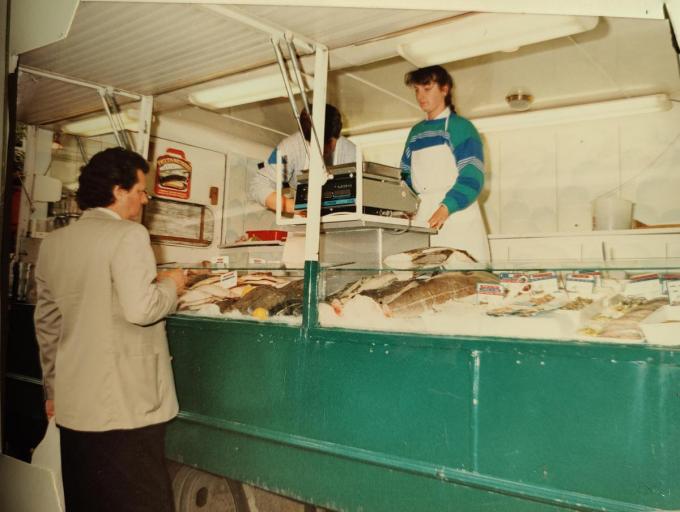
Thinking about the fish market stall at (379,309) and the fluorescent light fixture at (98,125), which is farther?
the fluorescent light fixture at (98,125)

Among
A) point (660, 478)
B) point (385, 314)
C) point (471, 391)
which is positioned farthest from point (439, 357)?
point (660, 478)

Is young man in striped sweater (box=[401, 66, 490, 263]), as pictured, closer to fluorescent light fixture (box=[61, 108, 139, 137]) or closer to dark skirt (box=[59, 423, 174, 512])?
dark skirt (box=[59, 423, 174, 512])

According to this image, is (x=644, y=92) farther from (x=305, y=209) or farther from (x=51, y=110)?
(x=51, y=110)

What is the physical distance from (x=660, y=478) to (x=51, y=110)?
4.27 metres

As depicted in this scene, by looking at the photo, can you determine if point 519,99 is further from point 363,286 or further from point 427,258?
point 363,286

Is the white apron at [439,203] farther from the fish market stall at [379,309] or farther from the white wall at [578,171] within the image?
the white wall at [578,171]

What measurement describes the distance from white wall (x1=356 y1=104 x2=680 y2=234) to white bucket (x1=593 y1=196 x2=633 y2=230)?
376mm

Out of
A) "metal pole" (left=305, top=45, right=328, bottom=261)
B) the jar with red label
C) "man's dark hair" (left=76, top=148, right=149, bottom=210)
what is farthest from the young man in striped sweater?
the jar with red label

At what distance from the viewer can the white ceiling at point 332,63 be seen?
2.21m

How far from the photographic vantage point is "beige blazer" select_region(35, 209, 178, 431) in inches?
76.6

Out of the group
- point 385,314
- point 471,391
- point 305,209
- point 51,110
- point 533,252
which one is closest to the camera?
point 471,391

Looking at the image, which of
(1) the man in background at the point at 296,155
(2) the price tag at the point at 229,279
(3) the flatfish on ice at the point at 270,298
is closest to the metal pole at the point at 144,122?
(1) the man in background at the point at 296,155

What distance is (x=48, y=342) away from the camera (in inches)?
89.8

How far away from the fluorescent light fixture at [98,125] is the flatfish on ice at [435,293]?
2598 mm
